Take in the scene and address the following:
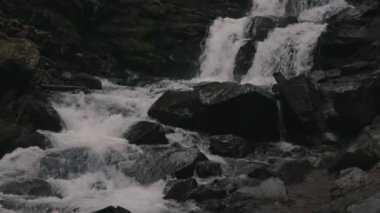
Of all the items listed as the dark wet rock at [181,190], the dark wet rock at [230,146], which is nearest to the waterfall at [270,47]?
the dark wet rock at [230,146]

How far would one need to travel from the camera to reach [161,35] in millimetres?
29953

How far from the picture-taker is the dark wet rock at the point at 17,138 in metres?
16.3

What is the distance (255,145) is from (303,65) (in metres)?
7.71

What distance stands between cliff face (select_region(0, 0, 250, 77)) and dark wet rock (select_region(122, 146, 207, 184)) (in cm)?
1069

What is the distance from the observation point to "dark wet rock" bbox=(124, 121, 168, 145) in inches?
705

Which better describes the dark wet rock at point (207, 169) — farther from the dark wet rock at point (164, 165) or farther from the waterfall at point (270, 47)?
the waterfall at point (270, 47)

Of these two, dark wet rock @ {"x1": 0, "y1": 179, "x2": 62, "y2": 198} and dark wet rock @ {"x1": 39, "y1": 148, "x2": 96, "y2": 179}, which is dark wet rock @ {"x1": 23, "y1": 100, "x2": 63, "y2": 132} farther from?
dark wet rock @ {"x1": 0, "y1": 179, "x2": 62, "y2": 198}

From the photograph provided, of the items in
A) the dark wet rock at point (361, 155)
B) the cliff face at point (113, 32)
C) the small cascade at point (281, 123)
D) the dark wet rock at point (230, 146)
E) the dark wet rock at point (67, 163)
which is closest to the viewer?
the dark wet rock at point (361, 155)

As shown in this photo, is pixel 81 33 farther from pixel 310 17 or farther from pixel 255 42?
pixel 310 17

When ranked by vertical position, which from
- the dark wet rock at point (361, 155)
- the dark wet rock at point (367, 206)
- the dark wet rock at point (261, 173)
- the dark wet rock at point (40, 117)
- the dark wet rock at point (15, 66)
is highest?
the dark wet rock at point (15, 66)

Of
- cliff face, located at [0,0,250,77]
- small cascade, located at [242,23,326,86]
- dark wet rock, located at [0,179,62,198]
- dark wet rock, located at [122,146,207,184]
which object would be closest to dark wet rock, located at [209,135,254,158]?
dark wet rock, located at [122,146,207,184]

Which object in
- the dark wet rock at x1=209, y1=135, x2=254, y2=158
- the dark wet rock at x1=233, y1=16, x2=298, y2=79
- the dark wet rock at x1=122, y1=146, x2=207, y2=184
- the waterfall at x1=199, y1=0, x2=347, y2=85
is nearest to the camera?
the dark wet rock at x1=122, y1=146, x2=207, y2=184

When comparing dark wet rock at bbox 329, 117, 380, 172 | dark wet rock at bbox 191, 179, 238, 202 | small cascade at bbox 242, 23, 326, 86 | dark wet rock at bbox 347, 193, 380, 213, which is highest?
small cascade at bbox 242, 23, 326, 86

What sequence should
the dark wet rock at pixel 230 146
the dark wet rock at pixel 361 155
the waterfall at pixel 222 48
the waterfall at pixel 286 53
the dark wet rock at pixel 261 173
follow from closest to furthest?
1. the dark wet rock at pixel 361 155
2. the dark wet rock at pixel 261 173
3. the dark wet rock at pixel 230 146
4. the waterfall at pixel 286 53
5. the waterfall at pixel 222 48
